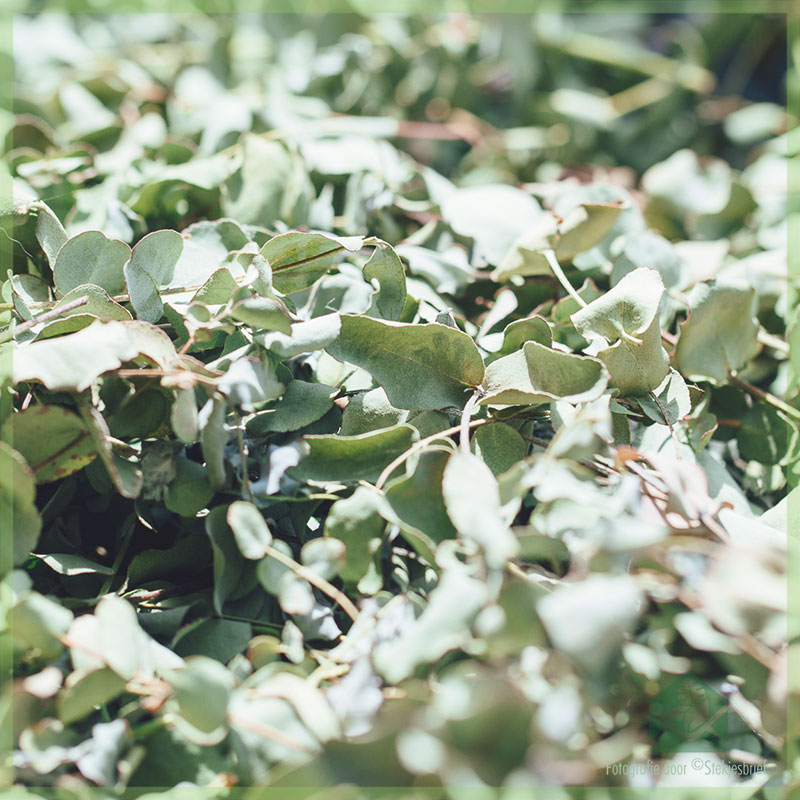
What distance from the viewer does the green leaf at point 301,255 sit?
0.26 m

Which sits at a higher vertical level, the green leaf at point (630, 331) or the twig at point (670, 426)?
the green leaf at point (630, 331)

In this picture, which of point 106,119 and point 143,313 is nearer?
point 143,313

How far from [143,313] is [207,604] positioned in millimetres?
102

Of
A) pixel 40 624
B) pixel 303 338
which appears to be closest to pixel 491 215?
pixel 303 338

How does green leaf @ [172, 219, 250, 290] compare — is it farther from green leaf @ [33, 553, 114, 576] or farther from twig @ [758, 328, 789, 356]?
twig @ [758, 328, 789, 356]

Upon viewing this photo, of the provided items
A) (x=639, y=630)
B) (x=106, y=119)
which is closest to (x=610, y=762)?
(x=639, y=630)

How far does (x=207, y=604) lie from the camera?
0.25 meters

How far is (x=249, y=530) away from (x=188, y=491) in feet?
0.11

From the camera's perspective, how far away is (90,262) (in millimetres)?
279

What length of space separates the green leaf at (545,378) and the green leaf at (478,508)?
3cm

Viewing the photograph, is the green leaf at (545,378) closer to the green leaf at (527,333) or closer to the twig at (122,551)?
the green leaf at (527,333)

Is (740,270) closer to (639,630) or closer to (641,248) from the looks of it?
(641,248)

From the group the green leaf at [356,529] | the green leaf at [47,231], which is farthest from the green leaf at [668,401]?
the green leaf at [47,231]

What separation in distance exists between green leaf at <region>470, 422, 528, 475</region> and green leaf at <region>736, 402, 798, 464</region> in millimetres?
112
